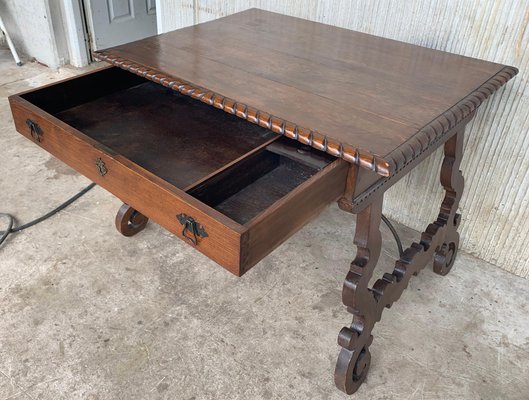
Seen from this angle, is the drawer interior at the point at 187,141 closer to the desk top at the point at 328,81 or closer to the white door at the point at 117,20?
the desk top at the point at 328,81

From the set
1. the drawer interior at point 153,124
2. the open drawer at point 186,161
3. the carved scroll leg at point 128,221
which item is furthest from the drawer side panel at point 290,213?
the carved scroll leg at point 128,221

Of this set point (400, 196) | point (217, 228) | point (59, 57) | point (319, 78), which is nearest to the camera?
point (217, 228)

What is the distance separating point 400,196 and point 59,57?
198 centimetres

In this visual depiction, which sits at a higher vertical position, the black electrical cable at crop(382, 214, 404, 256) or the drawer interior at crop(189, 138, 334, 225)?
the drawer interior at crop(189, 138, 334, 225)

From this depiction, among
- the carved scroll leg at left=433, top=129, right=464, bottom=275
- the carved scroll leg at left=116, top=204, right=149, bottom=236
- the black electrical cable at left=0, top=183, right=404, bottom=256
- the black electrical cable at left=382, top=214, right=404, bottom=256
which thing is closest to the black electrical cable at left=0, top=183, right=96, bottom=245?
the black electrical cable at left=0, top=183, right=404, bottom=256

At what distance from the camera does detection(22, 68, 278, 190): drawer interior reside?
1033 millimetres

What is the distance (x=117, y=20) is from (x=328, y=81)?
205 cm

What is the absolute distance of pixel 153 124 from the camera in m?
1.15

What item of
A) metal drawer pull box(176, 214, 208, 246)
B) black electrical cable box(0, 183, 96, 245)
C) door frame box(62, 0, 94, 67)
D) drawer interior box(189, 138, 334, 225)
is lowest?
black electrical cable box(0, 183, 96, 245)

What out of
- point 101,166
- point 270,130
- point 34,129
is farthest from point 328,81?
point 34,129

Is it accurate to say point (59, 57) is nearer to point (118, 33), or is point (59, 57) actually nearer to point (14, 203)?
point (118, 33)

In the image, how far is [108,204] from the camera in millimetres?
1716

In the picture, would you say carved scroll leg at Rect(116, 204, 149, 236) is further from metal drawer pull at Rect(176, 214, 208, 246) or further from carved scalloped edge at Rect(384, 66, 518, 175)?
carved scalloped edge at Rect(384, 66, 518, 175)

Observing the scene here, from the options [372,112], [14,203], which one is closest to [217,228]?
[372,112]
